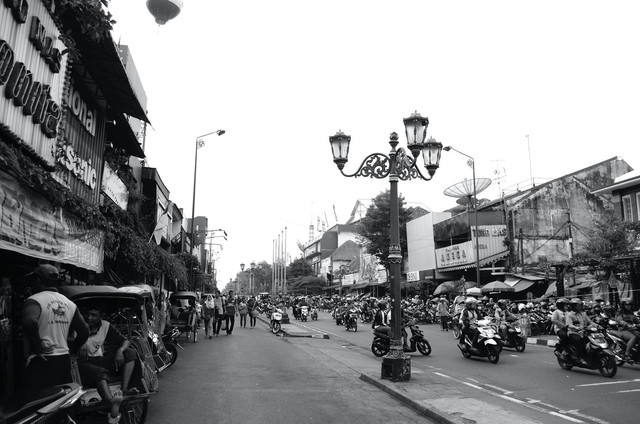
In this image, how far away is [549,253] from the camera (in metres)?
35.8

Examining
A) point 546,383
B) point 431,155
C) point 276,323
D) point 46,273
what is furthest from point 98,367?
point 276,323

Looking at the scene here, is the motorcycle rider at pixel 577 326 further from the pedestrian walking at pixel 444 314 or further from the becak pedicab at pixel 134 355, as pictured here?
the pedestrian walking at pixel 444 314

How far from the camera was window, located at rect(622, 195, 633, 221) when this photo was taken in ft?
84.6

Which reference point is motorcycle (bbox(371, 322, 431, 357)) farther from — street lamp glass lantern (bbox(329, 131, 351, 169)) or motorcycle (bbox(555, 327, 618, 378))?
street lamp glass lantern (bbox(329, 131, 351, 169))

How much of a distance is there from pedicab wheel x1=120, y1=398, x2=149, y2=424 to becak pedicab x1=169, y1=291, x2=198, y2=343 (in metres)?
11.3

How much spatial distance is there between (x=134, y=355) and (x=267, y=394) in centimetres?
279

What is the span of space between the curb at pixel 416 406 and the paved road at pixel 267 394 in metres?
0.11

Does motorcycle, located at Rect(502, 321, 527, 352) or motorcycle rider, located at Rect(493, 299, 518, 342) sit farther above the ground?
motorcycle rider, located at Rect(493, 299, 518, 342)

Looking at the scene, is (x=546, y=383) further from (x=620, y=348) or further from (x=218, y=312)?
(x=218, y=312)

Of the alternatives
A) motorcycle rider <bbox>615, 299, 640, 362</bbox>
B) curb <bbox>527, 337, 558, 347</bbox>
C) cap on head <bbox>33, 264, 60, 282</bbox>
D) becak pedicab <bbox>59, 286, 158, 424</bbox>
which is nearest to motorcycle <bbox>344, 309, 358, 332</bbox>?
curb <bbox>527, 337, 558, 347</bbox>

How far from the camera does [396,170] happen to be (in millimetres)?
11086

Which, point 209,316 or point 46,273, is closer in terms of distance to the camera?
point 46,273

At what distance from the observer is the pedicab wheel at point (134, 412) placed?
20.4ft

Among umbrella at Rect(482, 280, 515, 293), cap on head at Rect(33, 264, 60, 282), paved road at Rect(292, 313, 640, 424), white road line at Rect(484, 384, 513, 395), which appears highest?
umbrella at Rect(482, 280, 515, 293)
